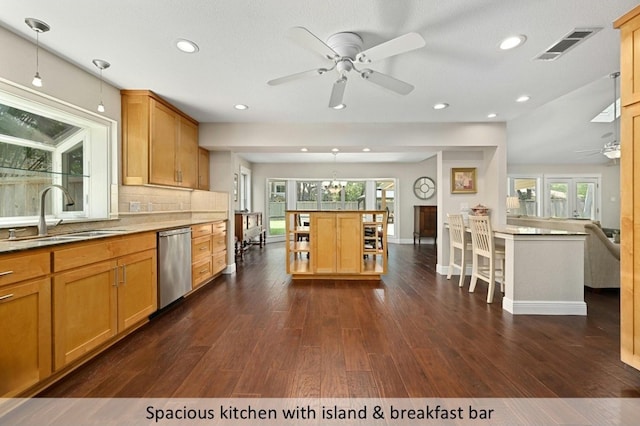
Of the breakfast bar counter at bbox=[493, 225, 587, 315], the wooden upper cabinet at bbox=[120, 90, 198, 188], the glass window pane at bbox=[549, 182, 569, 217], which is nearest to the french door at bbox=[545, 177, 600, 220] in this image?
the glass window pane at bbox=[549, 182, 569, 217]

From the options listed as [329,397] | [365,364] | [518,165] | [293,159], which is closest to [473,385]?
[365,364]

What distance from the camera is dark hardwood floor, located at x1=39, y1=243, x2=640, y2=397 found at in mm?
1718

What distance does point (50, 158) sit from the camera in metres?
2.53

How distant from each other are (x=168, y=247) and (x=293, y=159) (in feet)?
17.3

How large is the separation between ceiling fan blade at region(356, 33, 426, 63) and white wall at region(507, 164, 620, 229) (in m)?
7.88

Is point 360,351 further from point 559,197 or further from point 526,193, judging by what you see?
point 559,197

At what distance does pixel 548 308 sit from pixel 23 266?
14.2 feet

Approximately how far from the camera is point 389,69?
2.57 meters

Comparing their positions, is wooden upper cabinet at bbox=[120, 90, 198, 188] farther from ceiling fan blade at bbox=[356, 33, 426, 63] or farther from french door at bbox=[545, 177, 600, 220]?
french door at bbox=[545, 177, 600, 220]

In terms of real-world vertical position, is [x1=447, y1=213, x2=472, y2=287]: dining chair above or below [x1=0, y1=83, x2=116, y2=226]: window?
below

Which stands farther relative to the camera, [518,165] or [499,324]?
[518,165]

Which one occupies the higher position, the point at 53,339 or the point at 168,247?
the point at 168,247

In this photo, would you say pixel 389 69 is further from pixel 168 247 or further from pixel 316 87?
pixel 168 247

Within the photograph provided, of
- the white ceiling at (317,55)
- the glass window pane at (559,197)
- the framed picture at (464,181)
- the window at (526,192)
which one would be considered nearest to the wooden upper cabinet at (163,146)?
the white ceiling at (317,55)
